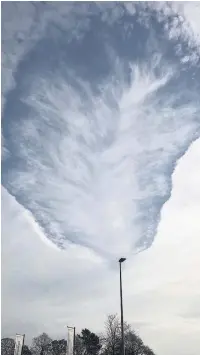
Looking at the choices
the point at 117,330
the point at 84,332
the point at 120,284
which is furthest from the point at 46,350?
the point at 120,284

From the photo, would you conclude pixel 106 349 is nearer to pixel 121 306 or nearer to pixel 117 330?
pixel 117 330

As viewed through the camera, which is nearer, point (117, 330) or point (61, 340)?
point (117, 330)

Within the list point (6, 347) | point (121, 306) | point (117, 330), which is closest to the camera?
point (121, 306)

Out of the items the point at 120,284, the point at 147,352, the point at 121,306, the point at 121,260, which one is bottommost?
the point at 147,352

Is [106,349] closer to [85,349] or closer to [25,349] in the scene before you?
[85,349]

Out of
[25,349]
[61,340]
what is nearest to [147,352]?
[61,340]

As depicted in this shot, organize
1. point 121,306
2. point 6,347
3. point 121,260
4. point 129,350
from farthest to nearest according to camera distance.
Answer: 1. point 6,347
2. point 129,350
3. point 121,260
4. point 121,306

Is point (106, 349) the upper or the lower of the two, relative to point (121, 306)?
lower
